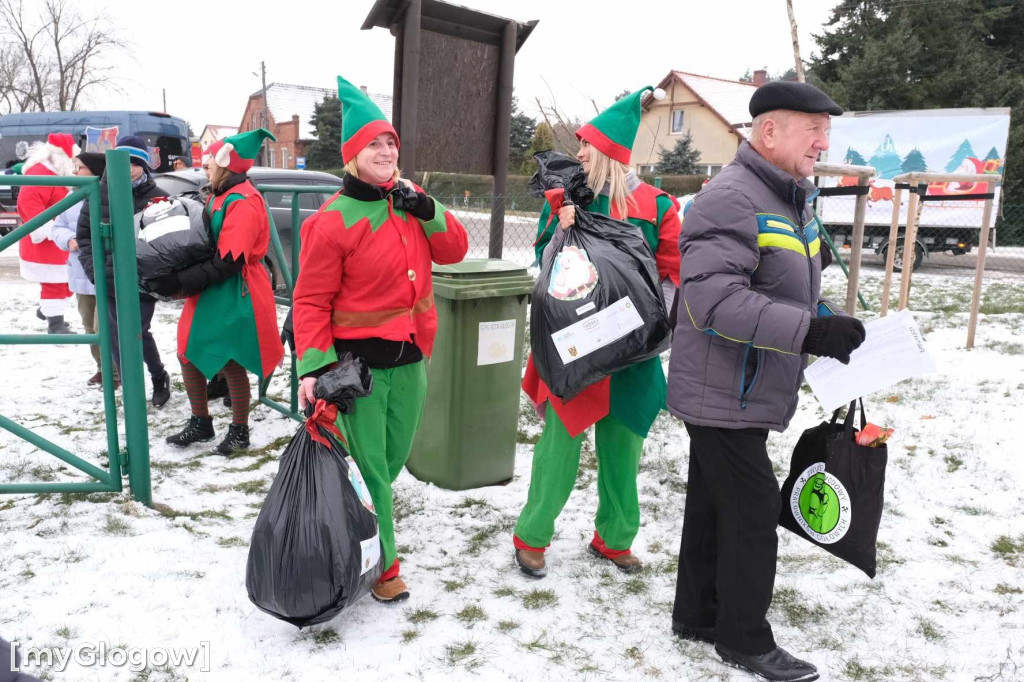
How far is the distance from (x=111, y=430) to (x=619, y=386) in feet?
7.26

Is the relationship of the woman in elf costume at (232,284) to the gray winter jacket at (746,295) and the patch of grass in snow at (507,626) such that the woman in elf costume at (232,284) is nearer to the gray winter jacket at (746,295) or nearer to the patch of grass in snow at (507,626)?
the patch of grass in snow at (507,626)

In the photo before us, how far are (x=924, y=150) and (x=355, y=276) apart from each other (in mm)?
15346

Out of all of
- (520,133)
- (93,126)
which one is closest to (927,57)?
(520,133)

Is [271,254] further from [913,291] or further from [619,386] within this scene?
[913,291]

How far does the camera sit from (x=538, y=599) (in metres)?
2.69

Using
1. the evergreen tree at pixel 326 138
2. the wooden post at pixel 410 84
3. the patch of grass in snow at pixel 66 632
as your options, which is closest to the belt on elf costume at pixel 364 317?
the patch of grass in snow at pixel 66 632

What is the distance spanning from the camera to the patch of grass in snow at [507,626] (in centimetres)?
247

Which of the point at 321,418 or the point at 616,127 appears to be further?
the point at 616,127

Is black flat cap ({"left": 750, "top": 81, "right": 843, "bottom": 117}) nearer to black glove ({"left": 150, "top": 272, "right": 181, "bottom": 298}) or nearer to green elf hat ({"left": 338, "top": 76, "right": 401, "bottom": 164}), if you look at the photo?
green elf hat ({"left": 338, "top": 76, "right": 401, "bottom": 164})

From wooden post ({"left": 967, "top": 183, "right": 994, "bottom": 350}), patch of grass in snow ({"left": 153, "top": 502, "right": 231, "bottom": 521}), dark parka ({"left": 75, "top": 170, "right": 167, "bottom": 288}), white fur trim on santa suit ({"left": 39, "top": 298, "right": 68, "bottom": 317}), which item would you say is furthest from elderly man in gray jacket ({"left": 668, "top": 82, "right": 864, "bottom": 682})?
white fur trim on santa suit ({"left": 39, "top": 298, "right": 68, "bottom": 317})

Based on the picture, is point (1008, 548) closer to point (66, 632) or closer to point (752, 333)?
point (752, 333)

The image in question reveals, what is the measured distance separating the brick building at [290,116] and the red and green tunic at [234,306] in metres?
38.1

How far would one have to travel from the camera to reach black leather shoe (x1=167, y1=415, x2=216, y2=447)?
4016 mm

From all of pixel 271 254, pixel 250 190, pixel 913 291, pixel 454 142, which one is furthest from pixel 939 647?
pixel 913 291
